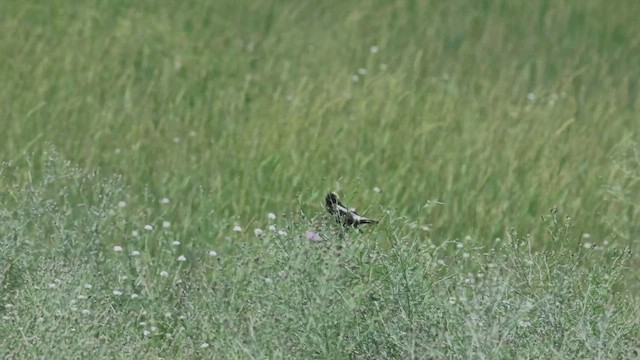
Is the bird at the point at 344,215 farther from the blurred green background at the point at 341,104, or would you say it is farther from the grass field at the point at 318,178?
the blurred green background at the point at 341,104

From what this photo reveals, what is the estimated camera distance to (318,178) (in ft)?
21.8

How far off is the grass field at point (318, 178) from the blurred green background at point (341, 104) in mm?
22

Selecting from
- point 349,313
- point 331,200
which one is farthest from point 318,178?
point 349,313

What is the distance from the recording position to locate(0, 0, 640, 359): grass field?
13.5 ft

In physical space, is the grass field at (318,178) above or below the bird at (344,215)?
below

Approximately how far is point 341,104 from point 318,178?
4.03 ft

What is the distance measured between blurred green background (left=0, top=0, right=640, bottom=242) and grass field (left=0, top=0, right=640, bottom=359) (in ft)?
0.07

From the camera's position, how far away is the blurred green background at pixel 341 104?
6.64m

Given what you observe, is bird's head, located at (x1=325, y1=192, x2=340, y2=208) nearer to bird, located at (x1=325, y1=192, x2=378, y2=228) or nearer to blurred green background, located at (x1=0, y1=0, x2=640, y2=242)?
bird, located at (x1=325, y1=192, x2=378, y2=228)

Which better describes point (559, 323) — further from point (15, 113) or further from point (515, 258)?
point (15, 113)

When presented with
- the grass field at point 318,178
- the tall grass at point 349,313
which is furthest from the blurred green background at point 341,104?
the tall grass at point 349,313

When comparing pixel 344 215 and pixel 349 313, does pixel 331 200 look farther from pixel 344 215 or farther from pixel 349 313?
pixel 349 313

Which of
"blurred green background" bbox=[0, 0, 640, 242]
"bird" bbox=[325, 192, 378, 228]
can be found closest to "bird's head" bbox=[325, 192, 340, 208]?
"bird" bbox=[325, 192, 378, 228]

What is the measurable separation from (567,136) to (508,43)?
2249 millimetres
